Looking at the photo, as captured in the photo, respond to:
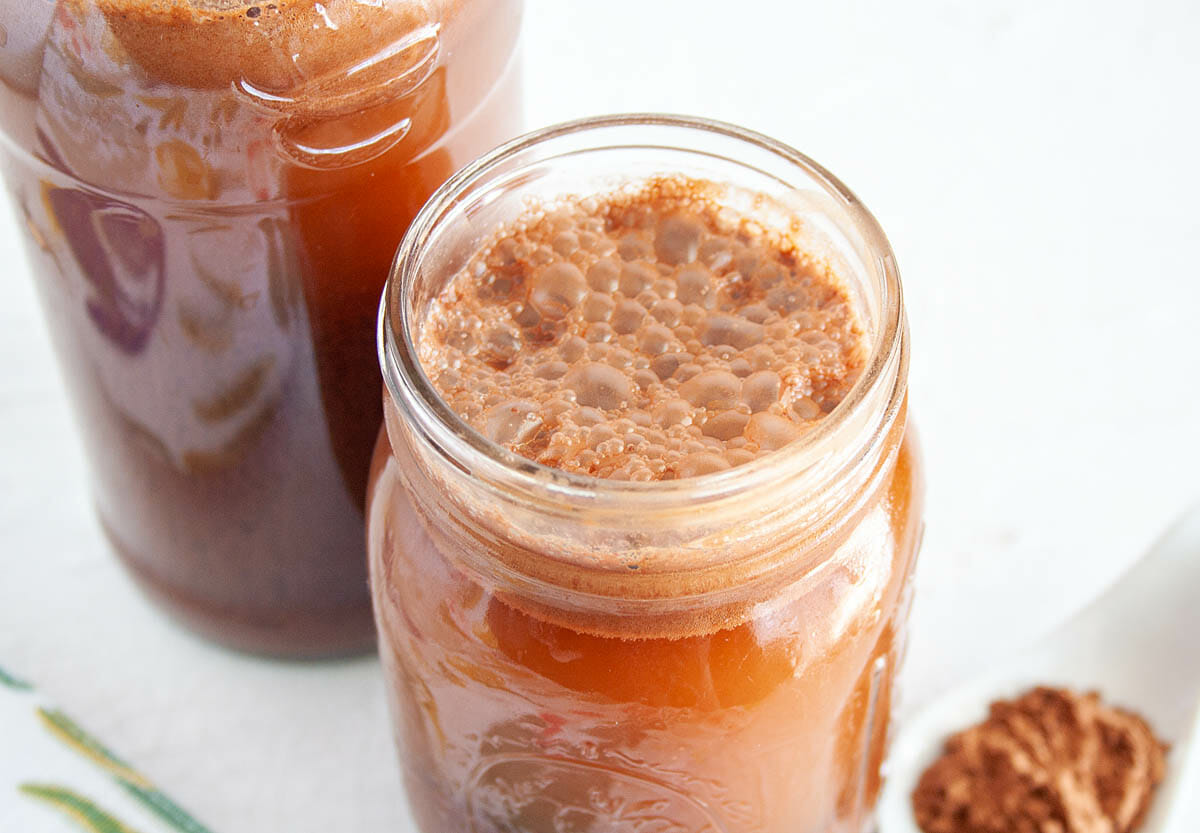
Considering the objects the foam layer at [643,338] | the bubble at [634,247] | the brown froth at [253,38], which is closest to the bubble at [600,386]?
the foam layer at [643,338]

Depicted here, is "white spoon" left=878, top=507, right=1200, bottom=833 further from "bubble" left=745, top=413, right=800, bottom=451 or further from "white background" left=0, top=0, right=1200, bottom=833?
"bubble" left=745, top=413, right=800, bottom=451

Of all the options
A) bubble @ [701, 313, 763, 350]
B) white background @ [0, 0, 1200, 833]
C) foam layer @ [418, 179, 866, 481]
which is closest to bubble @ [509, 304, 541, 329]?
foam layer @ [418, 179, 866, 481]

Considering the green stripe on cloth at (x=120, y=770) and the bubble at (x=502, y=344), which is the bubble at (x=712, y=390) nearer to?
the bubble at (x=502, y=344)

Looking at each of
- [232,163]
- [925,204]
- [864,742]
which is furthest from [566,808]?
[925,204]

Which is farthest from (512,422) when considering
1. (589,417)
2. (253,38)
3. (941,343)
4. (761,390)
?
(941,343)

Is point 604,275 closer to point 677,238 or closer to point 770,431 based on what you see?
point 677,238

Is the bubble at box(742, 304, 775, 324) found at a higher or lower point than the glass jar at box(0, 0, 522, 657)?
lower
